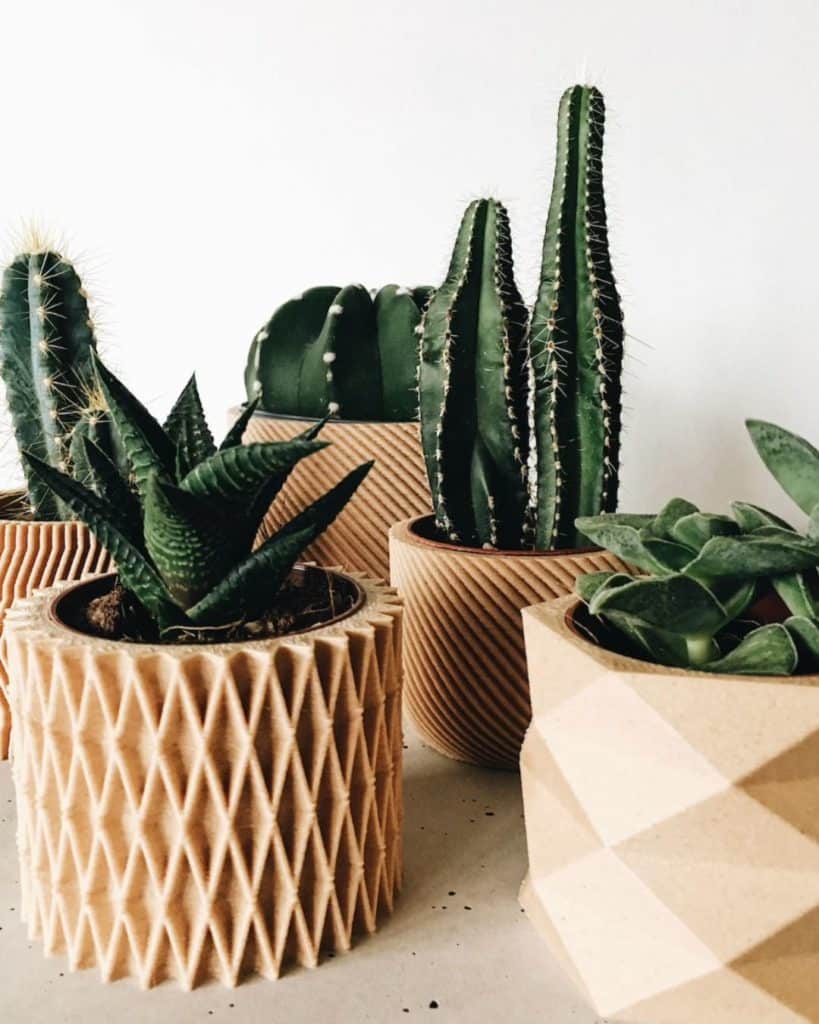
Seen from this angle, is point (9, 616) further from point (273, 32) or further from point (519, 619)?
point (273, 32)

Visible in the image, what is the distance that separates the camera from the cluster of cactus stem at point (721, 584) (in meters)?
0.46

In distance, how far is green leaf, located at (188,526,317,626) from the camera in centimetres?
55

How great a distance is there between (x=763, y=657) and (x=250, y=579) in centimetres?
26

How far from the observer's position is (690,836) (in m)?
0.45

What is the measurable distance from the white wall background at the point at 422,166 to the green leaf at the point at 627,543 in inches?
20.9

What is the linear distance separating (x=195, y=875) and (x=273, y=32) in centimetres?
109

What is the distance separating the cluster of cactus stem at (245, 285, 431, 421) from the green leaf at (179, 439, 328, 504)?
35cm

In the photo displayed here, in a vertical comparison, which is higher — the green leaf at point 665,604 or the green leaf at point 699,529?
the green leaf at point 699,529

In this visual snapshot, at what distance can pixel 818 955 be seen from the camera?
0.45 m

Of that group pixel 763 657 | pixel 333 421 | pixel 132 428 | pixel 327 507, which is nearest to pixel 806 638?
pixel 763 657

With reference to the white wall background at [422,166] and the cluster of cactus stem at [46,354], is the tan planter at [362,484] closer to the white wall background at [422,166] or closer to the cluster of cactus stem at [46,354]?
the cluster of cactus stem at [46,354]

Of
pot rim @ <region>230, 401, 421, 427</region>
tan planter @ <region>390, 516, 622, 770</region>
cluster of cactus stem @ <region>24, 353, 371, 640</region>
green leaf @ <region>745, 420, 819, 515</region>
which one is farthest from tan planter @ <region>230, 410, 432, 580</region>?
green leaf @ <region>745, 420, 819, 515</region>

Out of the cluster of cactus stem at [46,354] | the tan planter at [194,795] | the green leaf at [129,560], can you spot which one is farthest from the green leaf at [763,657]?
the cluster of cactus stem at [46,354]

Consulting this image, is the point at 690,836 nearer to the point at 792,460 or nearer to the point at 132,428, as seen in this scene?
the point at 792,460
